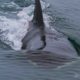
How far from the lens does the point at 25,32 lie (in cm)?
1530

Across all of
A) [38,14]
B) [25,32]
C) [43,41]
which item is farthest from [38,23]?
[43,41]

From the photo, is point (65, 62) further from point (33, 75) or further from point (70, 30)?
point (70, 30)

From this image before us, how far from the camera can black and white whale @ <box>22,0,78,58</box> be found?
38.1 feet

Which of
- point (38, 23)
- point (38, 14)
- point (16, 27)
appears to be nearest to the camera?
point (38, 23)

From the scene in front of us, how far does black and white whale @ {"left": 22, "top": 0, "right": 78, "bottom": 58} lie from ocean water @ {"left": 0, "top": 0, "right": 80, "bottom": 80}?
1.37ft

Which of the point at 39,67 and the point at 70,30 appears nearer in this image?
the point at 39,67

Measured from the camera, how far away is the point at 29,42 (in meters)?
13.3

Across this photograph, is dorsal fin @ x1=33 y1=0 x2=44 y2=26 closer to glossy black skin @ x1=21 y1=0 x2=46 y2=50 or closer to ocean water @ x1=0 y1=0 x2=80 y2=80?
glossy black skin @ x1=21 y1=0 x2=46 y2=50

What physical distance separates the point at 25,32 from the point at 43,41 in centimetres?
297

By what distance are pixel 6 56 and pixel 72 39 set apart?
11.4 ft

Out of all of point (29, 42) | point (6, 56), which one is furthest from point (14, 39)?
point (6, 56)

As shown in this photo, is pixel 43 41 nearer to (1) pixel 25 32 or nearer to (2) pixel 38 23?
(2) pixel 38 23

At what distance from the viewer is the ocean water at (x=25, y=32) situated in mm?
9852

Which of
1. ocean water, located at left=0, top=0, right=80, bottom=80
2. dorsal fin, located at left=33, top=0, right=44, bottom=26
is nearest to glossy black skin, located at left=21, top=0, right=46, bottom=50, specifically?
dorsal fin, located at left=33, top=0, right=44, bottom=26
